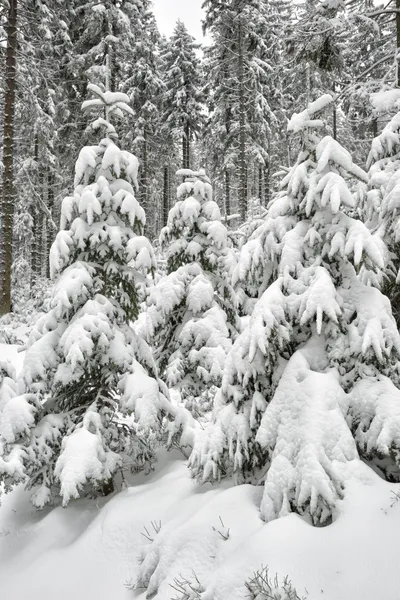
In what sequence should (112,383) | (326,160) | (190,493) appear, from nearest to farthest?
(326,160), (190,493), (112,383)

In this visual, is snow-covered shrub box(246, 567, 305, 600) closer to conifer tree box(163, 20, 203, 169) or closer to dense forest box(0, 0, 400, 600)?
dense forest box(0, 0, 400, 600)

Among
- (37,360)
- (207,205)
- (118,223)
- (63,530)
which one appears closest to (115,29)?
(207,205)

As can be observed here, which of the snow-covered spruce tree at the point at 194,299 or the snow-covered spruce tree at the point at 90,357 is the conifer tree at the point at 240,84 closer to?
the snow-covered spruce tree at the point at 194,299

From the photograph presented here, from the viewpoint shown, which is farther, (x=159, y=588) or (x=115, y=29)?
(x=115, y=29)

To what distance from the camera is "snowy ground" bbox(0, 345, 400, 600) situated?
3.38 metres

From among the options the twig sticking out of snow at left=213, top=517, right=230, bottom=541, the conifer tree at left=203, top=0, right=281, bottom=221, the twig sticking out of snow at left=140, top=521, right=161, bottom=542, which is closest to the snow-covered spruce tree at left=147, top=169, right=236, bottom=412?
the twig sticking out of snow at left=140, top=521, right=161, bottom=542

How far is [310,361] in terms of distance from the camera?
480 cm

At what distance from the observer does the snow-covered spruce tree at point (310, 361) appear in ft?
13.3

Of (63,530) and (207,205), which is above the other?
(207,205)

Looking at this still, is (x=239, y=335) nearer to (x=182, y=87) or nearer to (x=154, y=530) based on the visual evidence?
(x=154, y=530)

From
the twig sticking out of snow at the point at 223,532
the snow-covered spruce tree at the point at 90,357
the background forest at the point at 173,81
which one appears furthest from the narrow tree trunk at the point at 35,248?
the twig sticking out of snow at the point at 223,532

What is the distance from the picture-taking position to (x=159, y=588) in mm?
→ 4133

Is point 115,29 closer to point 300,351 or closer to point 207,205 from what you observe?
point 207,205

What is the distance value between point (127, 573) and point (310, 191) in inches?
185
